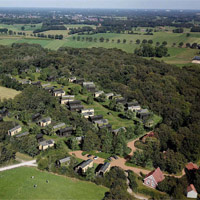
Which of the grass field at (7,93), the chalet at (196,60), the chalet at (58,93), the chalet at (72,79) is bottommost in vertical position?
the grass field at (7,93)

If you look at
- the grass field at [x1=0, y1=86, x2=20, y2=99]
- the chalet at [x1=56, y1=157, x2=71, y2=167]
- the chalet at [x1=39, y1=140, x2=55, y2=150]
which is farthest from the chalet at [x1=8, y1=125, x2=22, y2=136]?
the grass field at [x1=0, y1=86, x2=20, y2=99]

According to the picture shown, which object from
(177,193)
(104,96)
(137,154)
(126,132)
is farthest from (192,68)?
(177,193)

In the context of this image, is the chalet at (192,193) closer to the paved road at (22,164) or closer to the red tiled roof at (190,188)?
the red tiled roof at (190,188)

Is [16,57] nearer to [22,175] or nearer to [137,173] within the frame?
[22,175]

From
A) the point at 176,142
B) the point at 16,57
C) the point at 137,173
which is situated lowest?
the point at 137,173

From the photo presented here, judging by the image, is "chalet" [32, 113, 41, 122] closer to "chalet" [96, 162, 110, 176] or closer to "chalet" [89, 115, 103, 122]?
"chalet" [89, 115, 103, 122]

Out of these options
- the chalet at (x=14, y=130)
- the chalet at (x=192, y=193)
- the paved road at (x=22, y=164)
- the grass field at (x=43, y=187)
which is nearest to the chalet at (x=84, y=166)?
the grass field at (x=43, y=187)

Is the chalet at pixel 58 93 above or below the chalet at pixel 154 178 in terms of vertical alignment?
above
